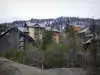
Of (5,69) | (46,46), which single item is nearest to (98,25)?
(46,46)

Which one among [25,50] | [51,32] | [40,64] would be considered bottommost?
[40,64]

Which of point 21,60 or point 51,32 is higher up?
point 51,32

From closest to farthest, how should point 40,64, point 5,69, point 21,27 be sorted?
1. point 5,69
2. point 40,64
3. point 21,27

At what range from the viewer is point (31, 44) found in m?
12.0

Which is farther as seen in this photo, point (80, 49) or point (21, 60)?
point (80, 49)

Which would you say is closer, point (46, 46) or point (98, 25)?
point (46, 46)

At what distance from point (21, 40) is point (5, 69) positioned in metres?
5.77

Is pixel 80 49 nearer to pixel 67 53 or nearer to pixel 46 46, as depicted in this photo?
pixel 67 53

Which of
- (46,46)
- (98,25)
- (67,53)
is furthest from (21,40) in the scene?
(98,25)

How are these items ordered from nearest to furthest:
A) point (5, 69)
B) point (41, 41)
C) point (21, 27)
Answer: point (5, 69) < point (41, 41) < point (21, 27)

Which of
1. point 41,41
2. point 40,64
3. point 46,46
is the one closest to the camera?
point 40,64

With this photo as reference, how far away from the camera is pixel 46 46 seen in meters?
11.1

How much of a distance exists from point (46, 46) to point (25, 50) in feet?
4.26

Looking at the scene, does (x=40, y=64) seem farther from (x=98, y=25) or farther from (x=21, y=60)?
(x=98, y=25)
